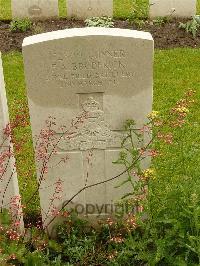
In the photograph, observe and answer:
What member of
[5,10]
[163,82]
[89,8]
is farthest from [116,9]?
[163,82]

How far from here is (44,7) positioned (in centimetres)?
881

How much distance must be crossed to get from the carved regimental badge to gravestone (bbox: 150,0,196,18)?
5.11 metres

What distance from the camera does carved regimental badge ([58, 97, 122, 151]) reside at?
3.84m

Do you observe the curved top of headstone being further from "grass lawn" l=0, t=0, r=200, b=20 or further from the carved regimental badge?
"grass lawn" l=0, t=0, r=200, b=20

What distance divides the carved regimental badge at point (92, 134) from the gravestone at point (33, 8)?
17.3 ft

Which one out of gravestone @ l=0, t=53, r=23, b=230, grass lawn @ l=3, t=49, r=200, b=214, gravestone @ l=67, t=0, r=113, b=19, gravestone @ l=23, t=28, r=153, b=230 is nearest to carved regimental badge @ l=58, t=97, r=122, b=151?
gravestone @ l=23, t=28, r=153, b=230

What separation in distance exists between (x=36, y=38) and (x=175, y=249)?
1690mm

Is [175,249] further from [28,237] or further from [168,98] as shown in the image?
[168,98]

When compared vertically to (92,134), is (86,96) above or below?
above

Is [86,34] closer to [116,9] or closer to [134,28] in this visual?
[134,28]

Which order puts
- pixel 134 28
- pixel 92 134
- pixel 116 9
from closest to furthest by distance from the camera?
pixel 92 134 → pixel 134 28 → pixel 116 9

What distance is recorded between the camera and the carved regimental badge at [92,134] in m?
3.84

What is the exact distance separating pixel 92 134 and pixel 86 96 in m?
0.30

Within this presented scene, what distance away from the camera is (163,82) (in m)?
6.86
